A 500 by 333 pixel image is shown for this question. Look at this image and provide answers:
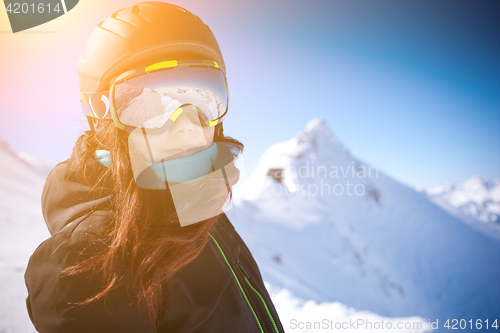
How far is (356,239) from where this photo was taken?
11.1 meters

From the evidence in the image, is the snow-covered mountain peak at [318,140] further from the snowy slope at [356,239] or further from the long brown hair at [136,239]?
the long brown hair at [136,239]

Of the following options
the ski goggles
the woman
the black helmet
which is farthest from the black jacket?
the black helmet

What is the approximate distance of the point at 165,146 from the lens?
1073 millimetres

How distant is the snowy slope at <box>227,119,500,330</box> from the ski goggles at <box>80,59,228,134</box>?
6.15 m

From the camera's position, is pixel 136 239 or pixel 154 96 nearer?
pixel 136 239

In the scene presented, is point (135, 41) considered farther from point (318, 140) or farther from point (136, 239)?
point (318, 140)

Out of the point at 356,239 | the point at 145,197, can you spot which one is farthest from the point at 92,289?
the point at 356,239

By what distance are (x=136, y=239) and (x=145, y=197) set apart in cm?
17

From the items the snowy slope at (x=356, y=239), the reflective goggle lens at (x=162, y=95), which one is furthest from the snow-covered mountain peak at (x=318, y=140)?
the reflective goggle lens at (x=162, y=95)

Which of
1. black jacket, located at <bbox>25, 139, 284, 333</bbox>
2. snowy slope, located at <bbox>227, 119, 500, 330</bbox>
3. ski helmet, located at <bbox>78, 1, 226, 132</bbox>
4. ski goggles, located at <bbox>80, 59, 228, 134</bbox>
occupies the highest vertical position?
ski helmet, located at <bbox>78, 1, 226, 132</bbox>

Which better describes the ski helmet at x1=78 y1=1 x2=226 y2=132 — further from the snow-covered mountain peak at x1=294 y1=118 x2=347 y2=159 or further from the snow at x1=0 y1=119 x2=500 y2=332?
the snow-covered mountain peak at x1=294 y1=118 x2=347 y2=159

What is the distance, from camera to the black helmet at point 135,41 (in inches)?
47.9

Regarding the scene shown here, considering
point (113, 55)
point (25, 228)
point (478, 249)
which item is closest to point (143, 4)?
point (113, 55)

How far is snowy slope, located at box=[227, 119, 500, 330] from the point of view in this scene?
8.17 m
